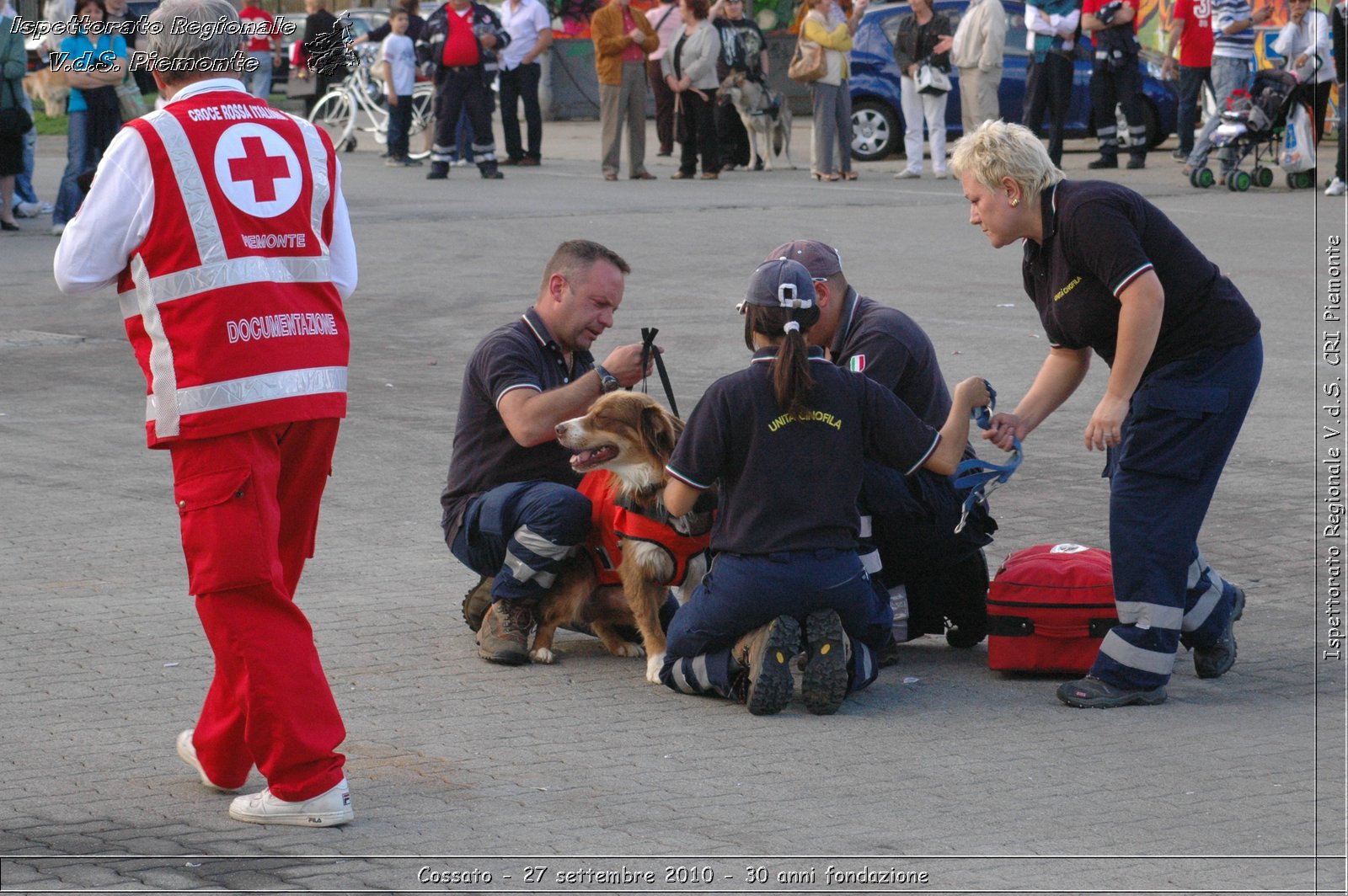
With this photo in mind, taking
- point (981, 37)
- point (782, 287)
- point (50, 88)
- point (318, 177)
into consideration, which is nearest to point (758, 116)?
point (981, 37)

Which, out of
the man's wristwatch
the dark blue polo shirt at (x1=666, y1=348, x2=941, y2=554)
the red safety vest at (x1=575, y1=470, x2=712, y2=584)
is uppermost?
the man's wristwatch

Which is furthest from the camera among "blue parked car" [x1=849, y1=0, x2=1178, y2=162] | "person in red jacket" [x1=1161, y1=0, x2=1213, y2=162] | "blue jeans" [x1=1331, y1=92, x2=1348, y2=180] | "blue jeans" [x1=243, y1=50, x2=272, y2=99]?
"blue jeans" [x1=243, y1=50, x2=272, y2=99]

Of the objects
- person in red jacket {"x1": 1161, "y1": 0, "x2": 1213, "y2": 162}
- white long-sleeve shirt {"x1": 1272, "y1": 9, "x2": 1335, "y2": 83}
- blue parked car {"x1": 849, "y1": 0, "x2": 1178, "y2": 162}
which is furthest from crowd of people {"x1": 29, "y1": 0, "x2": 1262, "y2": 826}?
blue parked car {"x1": 849, "y1": 0, "x2": 1178, "y2": 162}

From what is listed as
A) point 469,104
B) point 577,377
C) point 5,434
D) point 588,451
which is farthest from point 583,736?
point 469,104

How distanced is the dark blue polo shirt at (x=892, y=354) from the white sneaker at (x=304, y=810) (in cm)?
230

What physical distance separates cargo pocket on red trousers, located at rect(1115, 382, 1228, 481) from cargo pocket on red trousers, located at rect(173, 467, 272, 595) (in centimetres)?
267

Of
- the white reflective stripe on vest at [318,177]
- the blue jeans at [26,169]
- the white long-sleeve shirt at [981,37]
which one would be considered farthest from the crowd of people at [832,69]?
the white reflective stripe on vest at [318,177]

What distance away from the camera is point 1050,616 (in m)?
5.84

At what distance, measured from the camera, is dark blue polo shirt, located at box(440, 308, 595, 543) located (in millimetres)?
5988

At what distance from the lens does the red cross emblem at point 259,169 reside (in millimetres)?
4273

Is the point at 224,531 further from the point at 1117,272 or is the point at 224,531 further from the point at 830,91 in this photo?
the point at 830,91

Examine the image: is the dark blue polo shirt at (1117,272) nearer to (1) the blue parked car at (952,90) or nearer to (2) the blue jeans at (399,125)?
(1) the blue parked car at (952,90)

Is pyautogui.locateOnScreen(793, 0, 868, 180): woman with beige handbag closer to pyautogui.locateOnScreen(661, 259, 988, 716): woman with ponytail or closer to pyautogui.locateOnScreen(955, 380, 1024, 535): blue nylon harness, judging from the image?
pyautogui.locateOnScreen(955, 380, 1024, 535): blue nylon harness

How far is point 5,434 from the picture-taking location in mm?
9312
